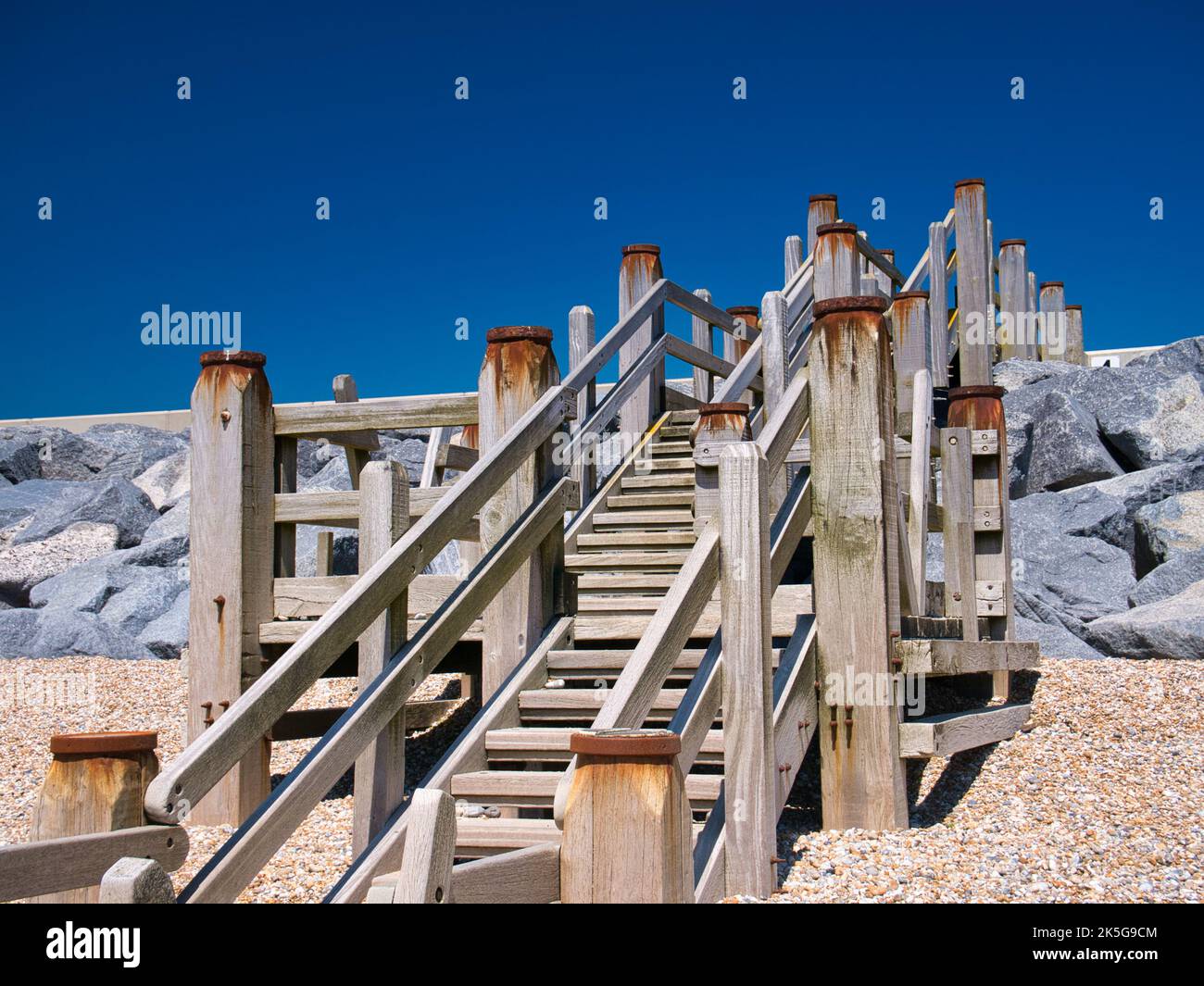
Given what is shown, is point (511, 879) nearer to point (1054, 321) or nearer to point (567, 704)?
point (567, 704)

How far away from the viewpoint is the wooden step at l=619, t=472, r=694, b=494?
823 cm

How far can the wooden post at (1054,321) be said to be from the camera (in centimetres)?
1877

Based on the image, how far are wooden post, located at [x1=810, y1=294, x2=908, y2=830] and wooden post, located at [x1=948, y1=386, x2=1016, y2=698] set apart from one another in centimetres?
280

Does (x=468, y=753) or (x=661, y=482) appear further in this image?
(x=661, y=482)

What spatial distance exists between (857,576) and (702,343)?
243 inches

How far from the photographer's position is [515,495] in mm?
5738

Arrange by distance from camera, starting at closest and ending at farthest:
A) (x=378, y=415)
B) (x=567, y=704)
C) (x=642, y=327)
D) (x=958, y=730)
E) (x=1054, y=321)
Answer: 1. (x=567, y=704)
2. (x=958, y=730)
3. (x=378, y=415)
4. (x=642, y=327)
5. (x=1054, y=321)

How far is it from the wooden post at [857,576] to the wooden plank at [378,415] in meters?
1.89

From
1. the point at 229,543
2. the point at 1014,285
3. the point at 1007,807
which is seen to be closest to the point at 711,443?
the point at 1007,807

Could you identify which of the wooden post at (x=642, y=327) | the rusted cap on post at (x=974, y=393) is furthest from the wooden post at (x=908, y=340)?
the wooden post at (x=642, y=327)

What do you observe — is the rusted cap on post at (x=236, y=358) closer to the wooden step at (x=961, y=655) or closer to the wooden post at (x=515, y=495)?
the wooden post at (x=515, y=495)

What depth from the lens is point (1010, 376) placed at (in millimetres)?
17188
